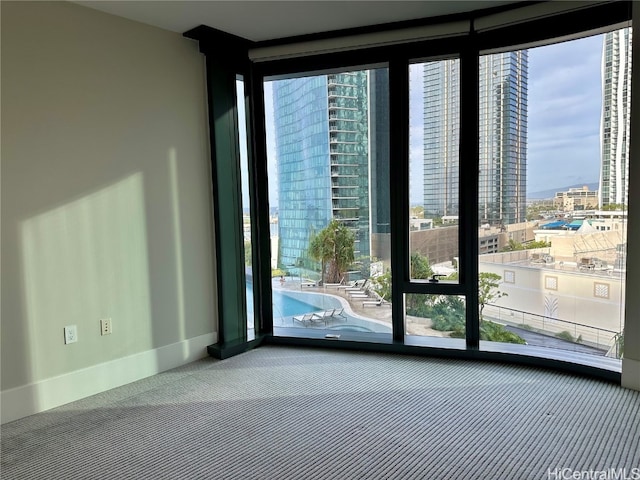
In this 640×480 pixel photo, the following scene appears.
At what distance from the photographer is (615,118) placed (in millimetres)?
2674

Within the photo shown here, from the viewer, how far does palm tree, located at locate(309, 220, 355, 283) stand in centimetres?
355

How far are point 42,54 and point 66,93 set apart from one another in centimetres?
22

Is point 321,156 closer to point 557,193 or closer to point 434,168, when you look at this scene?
point 434,168

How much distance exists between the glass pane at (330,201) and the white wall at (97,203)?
609mm

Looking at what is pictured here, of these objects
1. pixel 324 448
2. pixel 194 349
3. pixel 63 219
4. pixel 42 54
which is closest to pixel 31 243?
pixel 63 219

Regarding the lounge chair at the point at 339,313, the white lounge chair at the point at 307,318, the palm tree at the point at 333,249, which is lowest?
the white lounge chair at the point at 307,318

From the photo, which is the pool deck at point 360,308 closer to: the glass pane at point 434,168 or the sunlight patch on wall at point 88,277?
the glass pane at point 434,168

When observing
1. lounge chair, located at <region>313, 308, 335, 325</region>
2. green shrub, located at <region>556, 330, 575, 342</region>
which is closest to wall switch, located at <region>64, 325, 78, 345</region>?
lounge chair, located at <region>313, 308, 335, 325</region>

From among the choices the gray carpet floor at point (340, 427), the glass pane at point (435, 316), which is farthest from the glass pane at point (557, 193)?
the gray carpet floor at point (340, 427)

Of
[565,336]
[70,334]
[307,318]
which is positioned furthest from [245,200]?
[565,336]

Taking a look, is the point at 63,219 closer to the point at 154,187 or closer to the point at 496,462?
the point at 154,187

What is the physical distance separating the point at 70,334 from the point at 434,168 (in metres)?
2.61

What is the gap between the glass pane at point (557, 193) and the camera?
8.88 ft

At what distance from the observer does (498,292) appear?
125 inches
